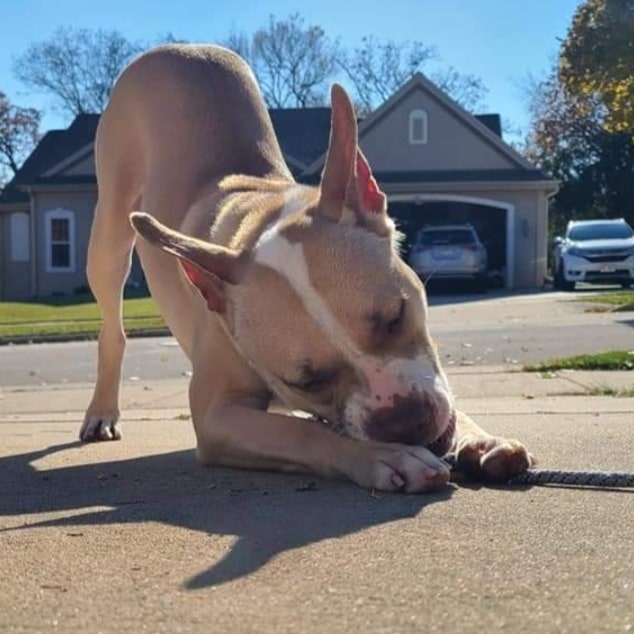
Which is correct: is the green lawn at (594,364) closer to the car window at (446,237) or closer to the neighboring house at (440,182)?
the car window at (446,237)

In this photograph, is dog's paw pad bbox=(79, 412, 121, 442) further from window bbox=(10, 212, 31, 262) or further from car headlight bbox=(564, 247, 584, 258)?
window bbox=(10, 212, 31, 262)

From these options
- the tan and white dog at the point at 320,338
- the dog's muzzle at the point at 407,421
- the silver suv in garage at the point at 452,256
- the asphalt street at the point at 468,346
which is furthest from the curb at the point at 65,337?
the dog's muzzle at the point at 407,421

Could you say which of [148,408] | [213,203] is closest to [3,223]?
[148,408]

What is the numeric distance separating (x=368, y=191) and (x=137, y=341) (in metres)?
11.2

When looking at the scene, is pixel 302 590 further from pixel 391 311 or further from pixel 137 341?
pixel 137 341

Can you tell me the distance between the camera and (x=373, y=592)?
6.86 feet

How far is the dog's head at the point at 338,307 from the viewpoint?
331 centimetres

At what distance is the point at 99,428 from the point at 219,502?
2336 millimetres

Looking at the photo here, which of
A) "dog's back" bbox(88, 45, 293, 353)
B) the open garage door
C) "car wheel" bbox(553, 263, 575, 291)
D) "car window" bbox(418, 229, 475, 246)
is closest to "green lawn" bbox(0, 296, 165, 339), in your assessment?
"car window" bbox(418, 229, 475, 246)

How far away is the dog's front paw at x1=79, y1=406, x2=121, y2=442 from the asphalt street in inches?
119

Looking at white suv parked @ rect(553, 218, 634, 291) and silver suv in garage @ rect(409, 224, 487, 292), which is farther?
white suv parked @ rect(553, 218, 634, 291)

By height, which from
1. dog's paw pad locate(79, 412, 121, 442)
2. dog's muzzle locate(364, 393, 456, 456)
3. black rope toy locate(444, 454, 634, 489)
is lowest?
dog's paw pad locate(79, 412, 121, 442)

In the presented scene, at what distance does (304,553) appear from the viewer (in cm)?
241

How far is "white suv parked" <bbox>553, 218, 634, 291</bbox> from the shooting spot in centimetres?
2776
